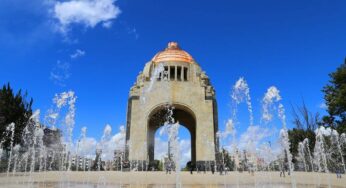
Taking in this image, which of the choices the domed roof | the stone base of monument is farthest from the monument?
the stone base of monument

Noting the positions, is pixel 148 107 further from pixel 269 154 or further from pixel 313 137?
pixel 313 137

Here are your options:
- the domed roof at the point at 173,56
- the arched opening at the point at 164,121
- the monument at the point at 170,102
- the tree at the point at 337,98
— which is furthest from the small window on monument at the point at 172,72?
the tree at the point at 337,98

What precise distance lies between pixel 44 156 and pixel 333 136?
27.2 meters

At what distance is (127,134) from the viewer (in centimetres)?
2511

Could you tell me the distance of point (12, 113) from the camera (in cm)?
2733

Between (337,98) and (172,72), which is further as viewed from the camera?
(172,72)

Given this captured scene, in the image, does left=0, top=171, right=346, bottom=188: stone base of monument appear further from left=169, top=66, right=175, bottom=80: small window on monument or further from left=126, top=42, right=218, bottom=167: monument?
left=169, top=66, right=175, bottom=80: small window on monument

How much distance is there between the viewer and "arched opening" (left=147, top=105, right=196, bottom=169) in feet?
86.6

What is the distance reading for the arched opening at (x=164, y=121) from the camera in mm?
26381

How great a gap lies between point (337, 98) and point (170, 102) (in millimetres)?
13092

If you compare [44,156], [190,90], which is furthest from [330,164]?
[44,156]

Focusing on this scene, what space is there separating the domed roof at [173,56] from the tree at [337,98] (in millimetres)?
12293

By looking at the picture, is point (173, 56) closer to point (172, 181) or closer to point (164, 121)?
point (164, 121)

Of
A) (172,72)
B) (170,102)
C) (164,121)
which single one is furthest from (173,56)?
(164,121)
